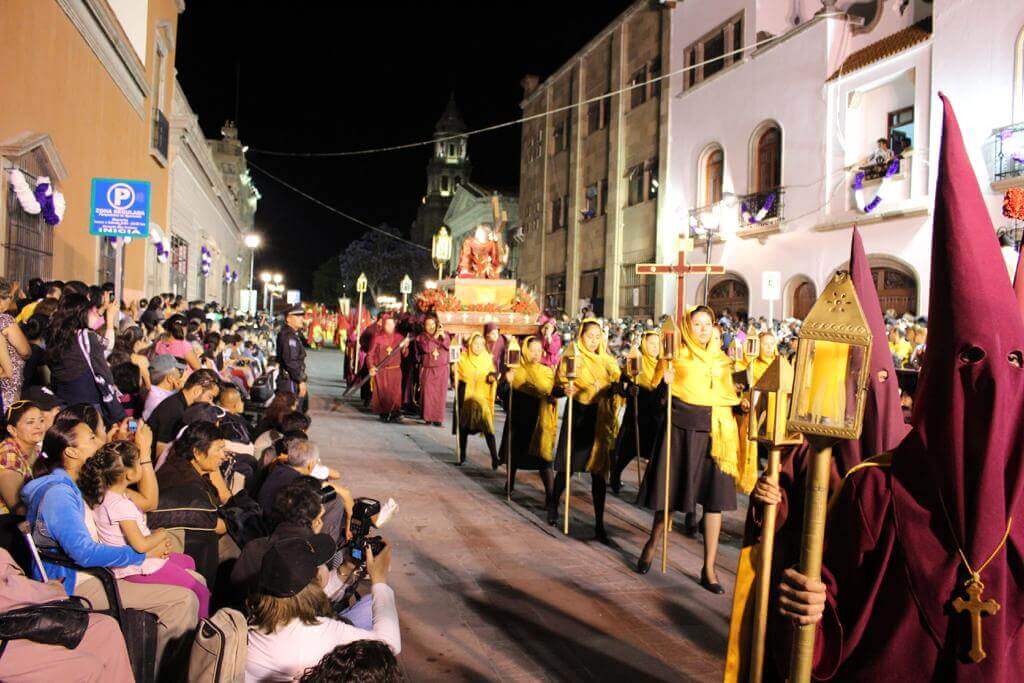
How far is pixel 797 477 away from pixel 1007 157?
608 inches

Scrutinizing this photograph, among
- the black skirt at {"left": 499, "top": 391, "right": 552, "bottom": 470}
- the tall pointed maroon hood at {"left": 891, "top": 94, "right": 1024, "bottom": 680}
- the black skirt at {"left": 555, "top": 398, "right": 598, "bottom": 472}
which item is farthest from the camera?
the black skirt at {"left": 499, "top": 391, "right": 552, "bottom": 470}

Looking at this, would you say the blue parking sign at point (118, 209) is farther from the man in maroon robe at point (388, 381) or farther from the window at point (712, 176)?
the window at point (712, 176)

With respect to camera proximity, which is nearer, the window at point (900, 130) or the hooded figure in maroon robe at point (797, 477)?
the hooded figure in maroon robe at point (797, 477)

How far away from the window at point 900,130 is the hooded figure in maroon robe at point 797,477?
663 inches

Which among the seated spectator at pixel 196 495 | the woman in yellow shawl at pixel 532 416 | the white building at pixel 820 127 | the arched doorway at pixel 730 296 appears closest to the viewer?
the seated spectator at pixel 196 495

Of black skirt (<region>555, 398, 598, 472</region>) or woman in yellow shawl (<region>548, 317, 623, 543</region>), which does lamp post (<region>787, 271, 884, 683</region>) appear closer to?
woman in yellow shawl (<region>548, 317, 623, 543</region>)

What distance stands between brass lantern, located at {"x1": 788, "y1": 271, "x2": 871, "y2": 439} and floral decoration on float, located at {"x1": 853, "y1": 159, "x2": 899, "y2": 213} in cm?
1750

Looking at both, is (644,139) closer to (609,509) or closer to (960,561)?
(609,509)

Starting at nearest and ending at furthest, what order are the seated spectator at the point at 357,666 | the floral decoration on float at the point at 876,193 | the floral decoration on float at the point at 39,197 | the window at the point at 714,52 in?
1. the seated spectator at the point at 357,666
2. the floral decoration on float at the point at 39,197
3. the floral decoration on float at the point at 876,193
4. the window at the point at 714,52

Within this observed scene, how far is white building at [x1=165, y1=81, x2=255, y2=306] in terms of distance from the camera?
69.5ft

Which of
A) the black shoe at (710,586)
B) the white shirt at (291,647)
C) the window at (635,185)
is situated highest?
the window at (635,185)

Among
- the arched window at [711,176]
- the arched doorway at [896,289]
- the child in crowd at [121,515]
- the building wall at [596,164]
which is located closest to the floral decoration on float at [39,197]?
the child in crowd at [121,515]

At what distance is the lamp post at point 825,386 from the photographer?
1.98 metres

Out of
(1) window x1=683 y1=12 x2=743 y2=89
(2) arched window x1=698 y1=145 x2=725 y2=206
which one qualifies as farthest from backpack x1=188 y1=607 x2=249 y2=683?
(2) arched window x1=698 y1=145 x2=725 y2=206
